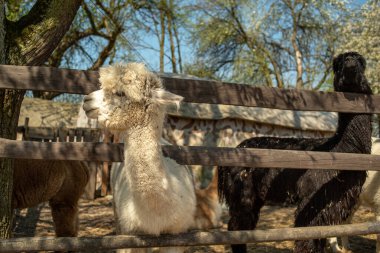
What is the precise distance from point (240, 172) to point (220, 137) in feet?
21.2

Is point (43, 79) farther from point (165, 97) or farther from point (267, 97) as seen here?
point (267, 97)

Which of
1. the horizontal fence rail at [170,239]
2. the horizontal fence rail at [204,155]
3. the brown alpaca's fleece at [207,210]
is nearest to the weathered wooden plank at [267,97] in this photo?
the horizontal fence rail at [204,155]

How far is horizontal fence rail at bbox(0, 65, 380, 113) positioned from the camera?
2.79 meters

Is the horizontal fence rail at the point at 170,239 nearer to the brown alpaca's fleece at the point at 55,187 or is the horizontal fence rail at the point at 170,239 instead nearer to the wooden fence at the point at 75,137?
the brown alpaca's fleece at the point at 55,187

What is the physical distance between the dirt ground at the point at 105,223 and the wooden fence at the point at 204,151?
9.37 feet

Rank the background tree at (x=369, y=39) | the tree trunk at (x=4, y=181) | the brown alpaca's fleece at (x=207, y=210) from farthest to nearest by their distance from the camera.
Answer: the background tree at (x=369, y=39)
the brown alpaca's fleece at (x=207, y=210)
the tree trunk at (x=4, y=181)

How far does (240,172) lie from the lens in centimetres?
511

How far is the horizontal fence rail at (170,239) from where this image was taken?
2.78 metres

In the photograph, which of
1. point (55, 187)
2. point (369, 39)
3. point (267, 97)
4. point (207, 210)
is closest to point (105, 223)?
point (55, 187)

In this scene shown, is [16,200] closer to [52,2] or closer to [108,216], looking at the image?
[52,2]

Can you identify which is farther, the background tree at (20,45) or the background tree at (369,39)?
the background tree at (369,39)

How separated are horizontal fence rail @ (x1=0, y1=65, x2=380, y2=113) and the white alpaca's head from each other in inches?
6.3

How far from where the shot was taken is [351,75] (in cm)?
Answer: 412

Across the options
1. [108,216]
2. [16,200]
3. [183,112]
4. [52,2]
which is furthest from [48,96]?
[52,2]
